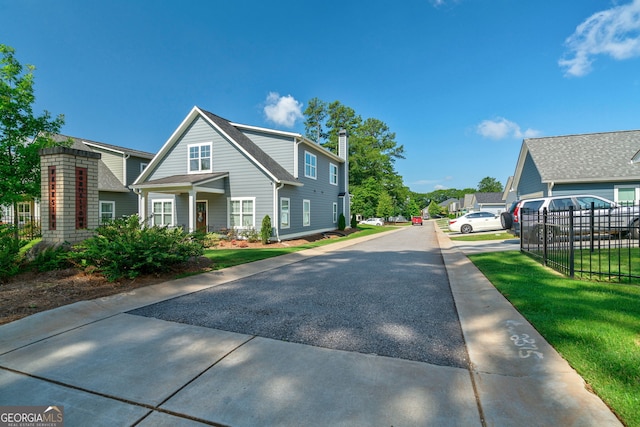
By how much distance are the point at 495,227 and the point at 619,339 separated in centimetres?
2127

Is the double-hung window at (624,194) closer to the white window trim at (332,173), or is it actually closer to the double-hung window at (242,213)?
the white window trim at (332,173)

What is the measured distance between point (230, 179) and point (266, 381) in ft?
52.0

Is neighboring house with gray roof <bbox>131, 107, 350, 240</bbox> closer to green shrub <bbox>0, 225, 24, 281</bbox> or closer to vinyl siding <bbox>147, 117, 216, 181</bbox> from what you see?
vinyl siding <bbox>147, 117, 216, 181</bbox>

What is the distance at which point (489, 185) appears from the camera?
127000mm

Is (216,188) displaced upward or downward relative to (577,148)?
downward

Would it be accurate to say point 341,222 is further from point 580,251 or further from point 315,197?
point 580,251

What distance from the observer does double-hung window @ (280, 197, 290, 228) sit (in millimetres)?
17047

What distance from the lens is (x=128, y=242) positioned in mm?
6383

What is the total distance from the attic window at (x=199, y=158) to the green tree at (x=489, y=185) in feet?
422

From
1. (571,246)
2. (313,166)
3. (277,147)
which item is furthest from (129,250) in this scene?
(313,166)

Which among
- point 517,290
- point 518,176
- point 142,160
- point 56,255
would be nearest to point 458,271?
point 517,290

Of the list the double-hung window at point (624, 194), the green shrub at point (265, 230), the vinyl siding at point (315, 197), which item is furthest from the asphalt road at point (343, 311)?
the double-hung window at point (624, 194)

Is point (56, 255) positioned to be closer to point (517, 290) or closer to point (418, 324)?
point (418, 324)

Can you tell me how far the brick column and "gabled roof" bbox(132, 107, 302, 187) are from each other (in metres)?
9.28
